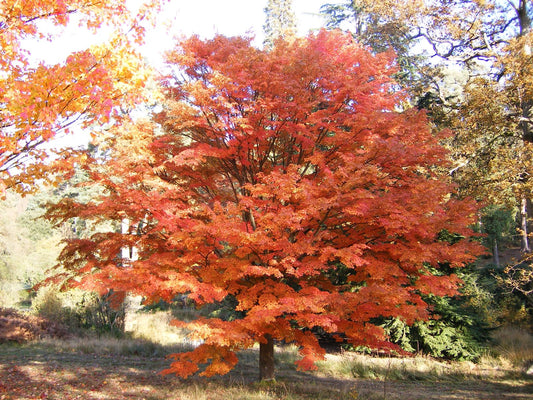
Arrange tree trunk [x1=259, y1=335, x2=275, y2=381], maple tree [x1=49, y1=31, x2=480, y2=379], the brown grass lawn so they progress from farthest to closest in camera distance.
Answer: tree trunk [x1=259, y1=335, x2=275, y2=381] < the brown grass lawn < maple tree [x1=49, y1=31, x2=480, y2=379]

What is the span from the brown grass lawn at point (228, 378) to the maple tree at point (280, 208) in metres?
1.26

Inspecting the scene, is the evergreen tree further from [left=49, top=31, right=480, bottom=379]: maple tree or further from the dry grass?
the dry grass

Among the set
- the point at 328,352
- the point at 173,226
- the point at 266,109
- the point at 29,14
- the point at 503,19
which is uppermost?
the point at 503,19

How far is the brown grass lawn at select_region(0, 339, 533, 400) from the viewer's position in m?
7.71

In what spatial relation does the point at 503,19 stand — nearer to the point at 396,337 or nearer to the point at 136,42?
the point at 396,337

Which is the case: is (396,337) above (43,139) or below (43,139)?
below

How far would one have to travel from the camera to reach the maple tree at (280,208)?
6.05 m

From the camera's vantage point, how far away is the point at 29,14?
5.29 m

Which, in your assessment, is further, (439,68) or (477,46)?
(439,68)

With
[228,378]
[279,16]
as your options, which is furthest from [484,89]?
[279,16]

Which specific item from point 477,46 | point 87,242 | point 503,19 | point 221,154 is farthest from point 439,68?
point 87,242

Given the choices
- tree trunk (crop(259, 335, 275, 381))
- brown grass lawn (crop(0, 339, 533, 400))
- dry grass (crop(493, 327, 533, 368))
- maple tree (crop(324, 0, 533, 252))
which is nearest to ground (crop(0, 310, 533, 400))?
brown grass lawn (crop(0, 339, 533, 400))

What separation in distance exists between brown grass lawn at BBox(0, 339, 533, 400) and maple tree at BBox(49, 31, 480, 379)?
126cm

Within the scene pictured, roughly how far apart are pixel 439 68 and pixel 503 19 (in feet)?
7.53
